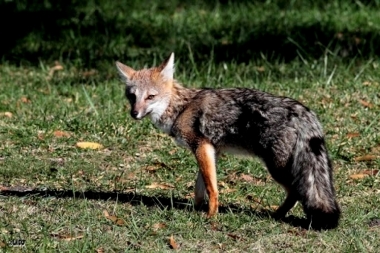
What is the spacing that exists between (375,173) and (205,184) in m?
1.77

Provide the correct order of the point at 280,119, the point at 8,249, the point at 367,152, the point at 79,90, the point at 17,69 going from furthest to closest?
the point at 17,69, the point at 79,90, the point at 367,152, the point at 280,119, the point at 8,249

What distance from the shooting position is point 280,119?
22.4 feet

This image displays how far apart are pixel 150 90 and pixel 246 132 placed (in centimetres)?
88

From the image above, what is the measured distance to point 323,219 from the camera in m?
6.64

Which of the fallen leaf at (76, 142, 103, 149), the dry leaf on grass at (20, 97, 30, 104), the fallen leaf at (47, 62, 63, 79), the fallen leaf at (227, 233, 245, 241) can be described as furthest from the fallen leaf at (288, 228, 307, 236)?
the fallen leaf at (47, 62, 63, 79)

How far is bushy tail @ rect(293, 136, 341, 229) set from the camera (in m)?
6.64

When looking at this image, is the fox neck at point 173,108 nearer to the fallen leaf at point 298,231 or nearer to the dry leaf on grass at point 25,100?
the fallen leaf at point 298,231

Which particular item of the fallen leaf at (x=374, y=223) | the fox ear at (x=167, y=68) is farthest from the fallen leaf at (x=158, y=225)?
the fallen leaf at (x=374, y=223)

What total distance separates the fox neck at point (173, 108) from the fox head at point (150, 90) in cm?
2

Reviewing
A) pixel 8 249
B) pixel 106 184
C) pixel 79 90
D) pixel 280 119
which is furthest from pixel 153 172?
pixel 79 90

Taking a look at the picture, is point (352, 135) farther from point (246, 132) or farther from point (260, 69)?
point (260, 69)

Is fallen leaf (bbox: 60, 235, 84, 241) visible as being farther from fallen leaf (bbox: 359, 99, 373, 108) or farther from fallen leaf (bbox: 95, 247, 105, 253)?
fallen leaf (bbox: 359, 99, 373, 108)

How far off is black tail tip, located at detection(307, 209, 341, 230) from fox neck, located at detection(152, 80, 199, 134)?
1.35 m

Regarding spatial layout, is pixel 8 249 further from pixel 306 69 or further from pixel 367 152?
pixel 306 69
